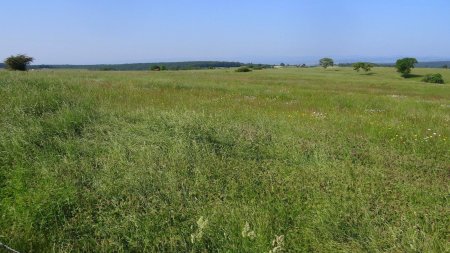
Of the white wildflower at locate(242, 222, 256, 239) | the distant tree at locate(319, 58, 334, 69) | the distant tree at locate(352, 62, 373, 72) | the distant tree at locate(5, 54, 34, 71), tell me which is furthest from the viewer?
the distant tree at locate(319, 58, 334, 69)

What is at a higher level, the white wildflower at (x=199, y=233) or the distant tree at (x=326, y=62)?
the distant tree at (x=326, y=62)

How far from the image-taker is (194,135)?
7148 mm

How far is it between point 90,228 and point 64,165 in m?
1.79

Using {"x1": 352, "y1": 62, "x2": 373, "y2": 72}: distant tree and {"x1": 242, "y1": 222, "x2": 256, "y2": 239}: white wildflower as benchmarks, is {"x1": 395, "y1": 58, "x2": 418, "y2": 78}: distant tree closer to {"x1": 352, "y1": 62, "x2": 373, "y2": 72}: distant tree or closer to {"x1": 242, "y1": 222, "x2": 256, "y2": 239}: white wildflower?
{"x1": 352, "y1": 62, "x2": 373, "y2": 72}: distant tree

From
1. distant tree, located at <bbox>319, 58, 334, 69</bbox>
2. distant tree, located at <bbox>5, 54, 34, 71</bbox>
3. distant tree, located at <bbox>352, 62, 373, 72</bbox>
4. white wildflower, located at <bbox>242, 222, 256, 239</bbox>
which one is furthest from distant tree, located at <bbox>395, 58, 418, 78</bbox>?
white wildflower, located at <bbox>242, 222, 256, 239</bbox>

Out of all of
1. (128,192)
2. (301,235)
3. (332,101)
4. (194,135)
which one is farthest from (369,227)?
(332,101)

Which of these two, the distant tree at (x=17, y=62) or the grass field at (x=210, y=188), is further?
the distant tree at (x=17, y=62)

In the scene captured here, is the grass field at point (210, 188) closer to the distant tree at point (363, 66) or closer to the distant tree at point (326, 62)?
the distant tree at point (363, 66)

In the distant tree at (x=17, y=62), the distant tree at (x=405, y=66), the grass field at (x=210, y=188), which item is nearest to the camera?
the grass field at (x=210, y=188)

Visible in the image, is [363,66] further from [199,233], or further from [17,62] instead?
[199,233]

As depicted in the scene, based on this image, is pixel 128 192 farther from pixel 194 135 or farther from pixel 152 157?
pixel 194 135

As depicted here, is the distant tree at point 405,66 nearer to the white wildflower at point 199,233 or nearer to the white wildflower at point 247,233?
the white wildflower at point 247,233

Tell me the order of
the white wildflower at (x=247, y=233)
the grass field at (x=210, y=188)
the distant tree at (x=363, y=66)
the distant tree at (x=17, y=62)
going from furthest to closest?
the distant tree at (x=363, y=66) → the distant tree at (x=17, y=62) → the grass field at (x=210, y=188) → the white wildflower at (x=247, y=233)

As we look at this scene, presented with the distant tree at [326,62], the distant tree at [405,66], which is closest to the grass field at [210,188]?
the distant tree at [405,66]
